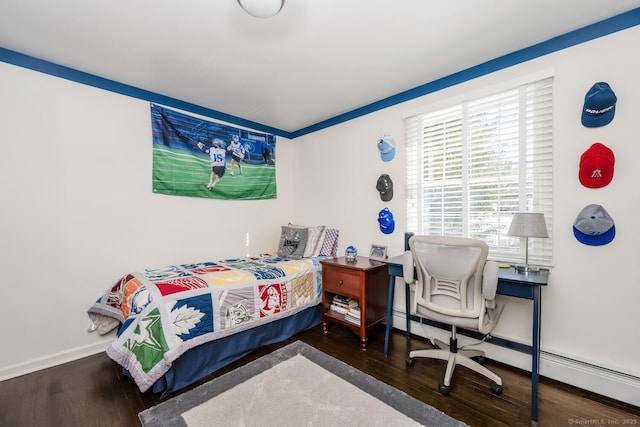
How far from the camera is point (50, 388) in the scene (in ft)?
6.36

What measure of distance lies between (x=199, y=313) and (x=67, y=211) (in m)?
1.50

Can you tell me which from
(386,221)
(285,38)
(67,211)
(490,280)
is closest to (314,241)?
(386,221)

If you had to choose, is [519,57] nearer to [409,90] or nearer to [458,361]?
[409,90]

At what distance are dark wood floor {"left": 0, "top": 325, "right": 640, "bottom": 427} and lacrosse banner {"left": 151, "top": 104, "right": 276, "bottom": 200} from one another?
1.69m

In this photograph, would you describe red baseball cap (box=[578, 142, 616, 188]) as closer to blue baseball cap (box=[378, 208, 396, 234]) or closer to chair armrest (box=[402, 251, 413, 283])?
chair armrest (box=[402, 251, 413, 283])

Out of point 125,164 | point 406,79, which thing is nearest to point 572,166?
point 406,79

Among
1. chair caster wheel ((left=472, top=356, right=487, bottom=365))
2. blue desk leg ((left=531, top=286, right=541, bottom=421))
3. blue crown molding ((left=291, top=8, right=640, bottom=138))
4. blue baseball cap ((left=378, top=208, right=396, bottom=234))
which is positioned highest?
blue crown molding ((left=291, top=8, right=640, bottom=138))

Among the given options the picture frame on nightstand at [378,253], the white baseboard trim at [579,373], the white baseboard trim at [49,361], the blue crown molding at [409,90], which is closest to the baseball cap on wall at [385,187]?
the picture frame on nightstand at [378,253]

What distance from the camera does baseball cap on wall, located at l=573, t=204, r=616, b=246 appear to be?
1781 mm

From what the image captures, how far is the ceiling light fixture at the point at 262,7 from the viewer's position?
1.54 m

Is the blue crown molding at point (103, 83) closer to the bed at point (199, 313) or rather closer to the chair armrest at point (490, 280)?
the bed at point (199, 313)

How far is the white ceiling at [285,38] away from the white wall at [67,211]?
35 centimetres

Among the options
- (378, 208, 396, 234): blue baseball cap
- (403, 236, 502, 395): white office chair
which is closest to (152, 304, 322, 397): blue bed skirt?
(378, 208, 396, 234): blue baseball cap

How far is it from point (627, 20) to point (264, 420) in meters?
3.37
